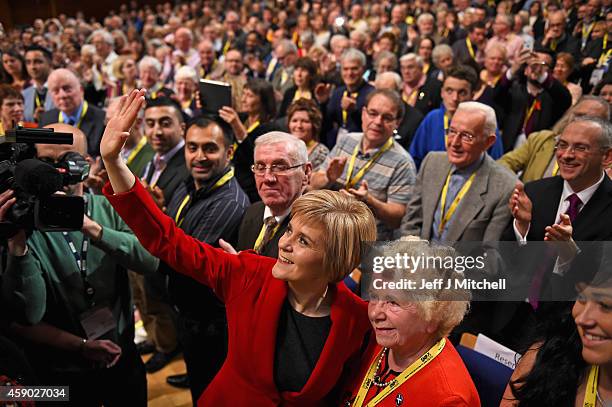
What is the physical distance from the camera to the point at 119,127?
4.92 feet

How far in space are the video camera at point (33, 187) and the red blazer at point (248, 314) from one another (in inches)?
6.0

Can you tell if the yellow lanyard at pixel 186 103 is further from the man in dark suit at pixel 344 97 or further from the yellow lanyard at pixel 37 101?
the yellow lanyard at pixel 37 101

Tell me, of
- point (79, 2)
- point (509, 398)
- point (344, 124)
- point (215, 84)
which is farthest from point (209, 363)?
point (79, 2)

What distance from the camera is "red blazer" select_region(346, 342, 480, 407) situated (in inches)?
54.9

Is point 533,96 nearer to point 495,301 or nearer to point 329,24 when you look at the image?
point 495,301

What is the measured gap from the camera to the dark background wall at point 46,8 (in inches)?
272

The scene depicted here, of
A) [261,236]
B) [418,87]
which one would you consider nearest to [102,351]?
[261,236]

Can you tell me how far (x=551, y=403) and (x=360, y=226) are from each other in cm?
69

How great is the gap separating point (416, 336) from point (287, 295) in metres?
0.43

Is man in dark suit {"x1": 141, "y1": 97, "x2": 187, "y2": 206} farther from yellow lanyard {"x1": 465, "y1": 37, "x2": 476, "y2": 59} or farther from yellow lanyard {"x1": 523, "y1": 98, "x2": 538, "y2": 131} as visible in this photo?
yellow lanyard {"x1": 465, "y1": 37, "x2": 476, "y2": 59}

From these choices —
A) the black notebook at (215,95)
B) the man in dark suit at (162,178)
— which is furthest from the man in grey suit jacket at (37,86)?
the man in dark suit at (162,178)

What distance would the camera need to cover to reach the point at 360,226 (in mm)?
1636

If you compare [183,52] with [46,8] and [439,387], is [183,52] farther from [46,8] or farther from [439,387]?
[439,387]

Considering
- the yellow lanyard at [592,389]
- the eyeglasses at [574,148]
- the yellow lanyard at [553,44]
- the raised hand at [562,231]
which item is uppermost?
the yellow lanyard at [553,44]
